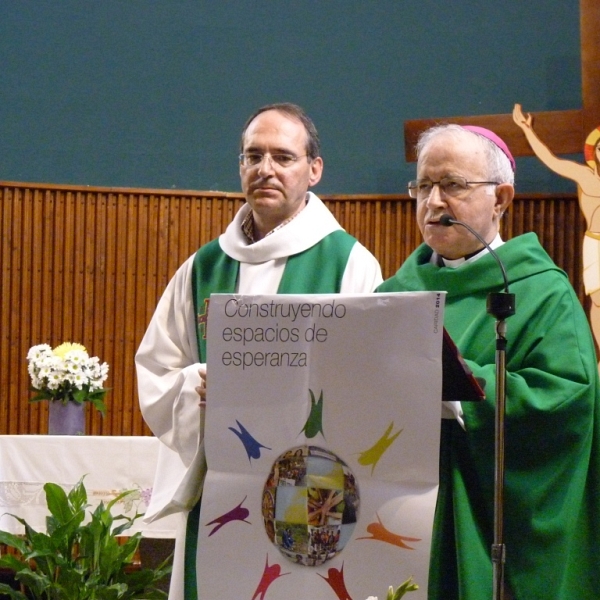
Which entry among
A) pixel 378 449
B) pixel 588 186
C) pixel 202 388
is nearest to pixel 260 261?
pixel 202 388

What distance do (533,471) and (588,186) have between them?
167 inches

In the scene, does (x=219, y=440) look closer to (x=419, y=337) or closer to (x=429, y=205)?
A: (x=419, y=337)

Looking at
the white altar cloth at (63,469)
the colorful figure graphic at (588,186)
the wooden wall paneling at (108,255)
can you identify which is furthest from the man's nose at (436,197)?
the wooden wall paneling at (108,255)

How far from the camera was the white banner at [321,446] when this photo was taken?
2.20 m

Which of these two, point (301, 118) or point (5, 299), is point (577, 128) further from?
point (5, 299)

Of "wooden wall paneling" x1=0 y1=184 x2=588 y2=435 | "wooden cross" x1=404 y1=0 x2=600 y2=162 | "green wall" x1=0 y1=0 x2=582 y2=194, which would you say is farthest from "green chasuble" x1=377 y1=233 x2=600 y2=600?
"green wall" x1=0 y1=0 x2=582 y2=194

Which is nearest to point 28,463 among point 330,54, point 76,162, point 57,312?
point 57,312

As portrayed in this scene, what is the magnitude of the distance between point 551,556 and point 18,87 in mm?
5704

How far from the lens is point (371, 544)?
87.5 inches

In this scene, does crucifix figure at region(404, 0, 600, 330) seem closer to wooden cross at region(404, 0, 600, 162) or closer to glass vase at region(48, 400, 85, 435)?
wooden cross at region(404, 0, 600, 162)

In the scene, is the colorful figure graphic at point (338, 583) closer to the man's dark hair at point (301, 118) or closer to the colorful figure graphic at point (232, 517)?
the colorful figure graphic at point (232, 517)

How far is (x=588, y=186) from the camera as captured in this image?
20.7 ft

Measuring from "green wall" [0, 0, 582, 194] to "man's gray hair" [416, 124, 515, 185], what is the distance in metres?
4.43

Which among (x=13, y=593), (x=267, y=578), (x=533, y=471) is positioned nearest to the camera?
(x=267, y=578)
